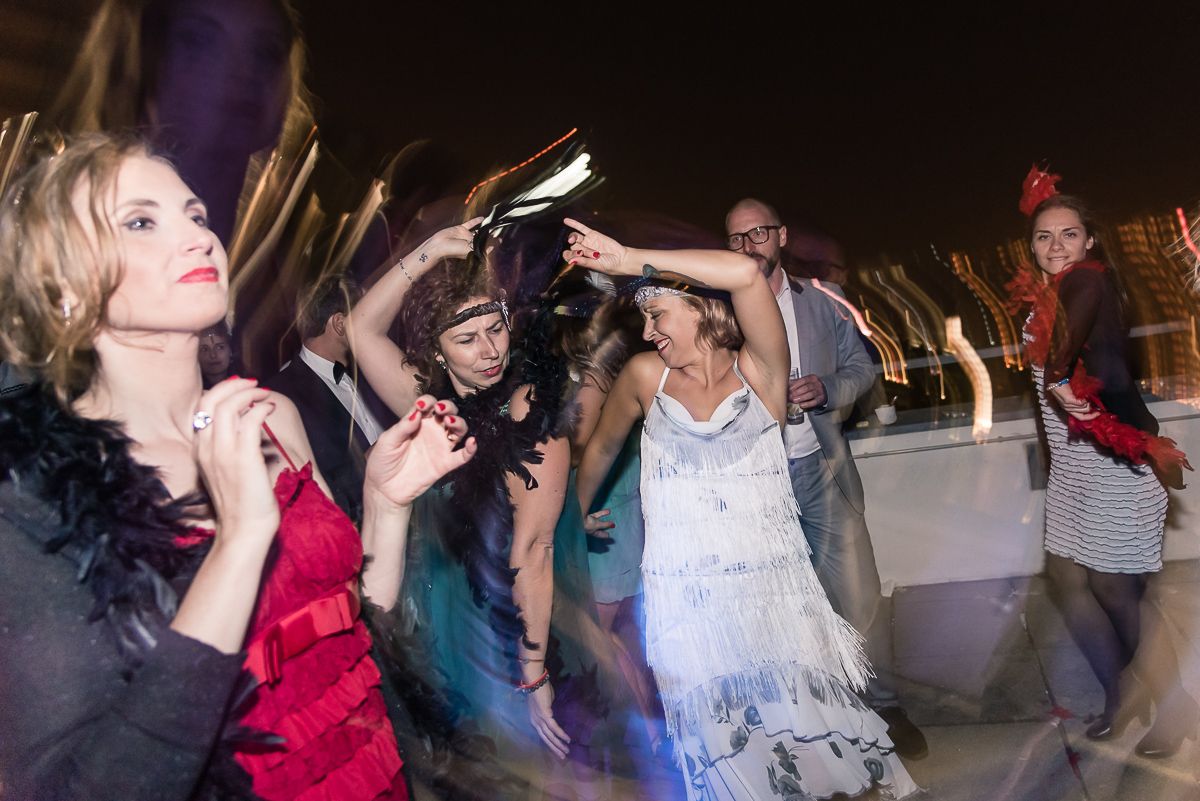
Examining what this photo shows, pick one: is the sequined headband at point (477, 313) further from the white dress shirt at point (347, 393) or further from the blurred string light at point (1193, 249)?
the blurred string light at point (1193, 249)

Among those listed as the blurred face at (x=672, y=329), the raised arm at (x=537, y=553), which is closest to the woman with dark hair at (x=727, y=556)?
the blurred face at (x=672, y=329)

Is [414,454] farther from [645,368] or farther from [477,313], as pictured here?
[645,368]

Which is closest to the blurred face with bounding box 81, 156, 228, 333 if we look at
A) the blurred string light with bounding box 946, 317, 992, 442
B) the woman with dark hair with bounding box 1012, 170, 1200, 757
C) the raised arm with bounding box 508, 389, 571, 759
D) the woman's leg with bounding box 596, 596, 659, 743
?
the raised arm with bounding box 508, 389, 571, 759

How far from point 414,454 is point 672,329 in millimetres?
495

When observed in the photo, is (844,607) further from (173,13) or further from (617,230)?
Answer: (173,13)

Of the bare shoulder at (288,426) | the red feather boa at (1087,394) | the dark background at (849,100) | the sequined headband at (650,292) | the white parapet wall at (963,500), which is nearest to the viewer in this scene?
the bare shoulder at (288,426)

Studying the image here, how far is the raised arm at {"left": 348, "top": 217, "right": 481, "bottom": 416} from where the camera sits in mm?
1059

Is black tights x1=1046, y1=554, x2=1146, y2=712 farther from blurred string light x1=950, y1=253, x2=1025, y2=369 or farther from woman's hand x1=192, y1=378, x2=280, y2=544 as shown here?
woman's hand x1=192, y1=378, x2=280, y2=544

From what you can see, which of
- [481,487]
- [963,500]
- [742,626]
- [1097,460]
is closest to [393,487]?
[481,487]

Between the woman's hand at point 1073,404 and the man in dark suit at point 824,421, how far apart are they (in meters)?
0.45

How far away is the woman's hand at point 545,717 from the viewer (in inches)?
48.3

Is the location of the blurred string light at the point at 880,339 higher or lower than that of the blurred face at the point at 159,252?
lower

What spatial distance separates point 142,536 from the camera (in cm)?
75

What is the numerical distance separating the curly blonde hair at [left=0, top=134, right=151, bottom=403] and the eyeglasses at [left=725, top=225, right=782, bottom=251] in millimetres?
909
